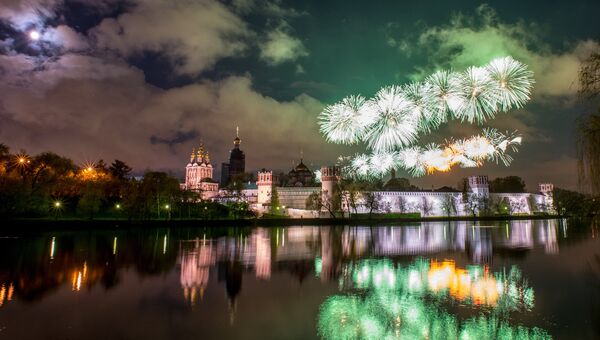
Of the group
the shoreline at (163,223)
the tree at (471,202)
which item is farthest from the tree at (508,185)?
the shoreline at (163,223)

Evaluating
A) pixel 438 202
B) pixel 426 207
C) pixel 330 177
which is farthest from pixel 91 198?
pixel 438 202

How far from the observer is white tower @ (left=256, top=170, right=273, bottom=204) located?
109312 mm

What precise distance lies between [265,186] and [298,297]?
330ft

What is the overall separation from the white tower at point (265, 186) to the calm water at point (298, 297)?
9066 centimetres

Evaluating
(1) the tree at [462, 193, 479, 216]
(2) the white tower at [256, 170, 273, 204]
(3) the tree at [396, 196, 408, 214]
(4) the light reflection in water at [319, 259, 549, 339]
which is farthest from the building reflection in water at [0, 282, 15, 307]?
(1) the tree at [462, 193, 479, 216]

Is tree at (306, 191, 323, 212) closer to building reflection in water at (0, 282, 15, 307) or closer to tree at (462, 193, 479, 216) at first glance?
tree at (462, 193, 479, 216)

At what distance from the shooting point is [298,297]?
10859 millimetres

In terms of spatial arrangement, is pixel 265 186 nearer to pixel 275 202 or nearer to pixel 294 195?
pixel 294 195

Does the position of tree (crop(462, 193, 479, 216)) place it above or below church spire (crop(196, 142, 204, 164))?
below

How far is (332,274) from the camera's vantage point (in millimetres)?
14328

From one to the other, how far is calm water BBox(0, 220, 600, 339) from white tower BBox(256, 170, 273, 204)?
90.7 meters

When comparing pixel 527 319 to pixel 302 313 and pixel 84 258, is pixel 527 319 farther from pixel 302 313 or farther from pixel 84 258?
pixel 84 258

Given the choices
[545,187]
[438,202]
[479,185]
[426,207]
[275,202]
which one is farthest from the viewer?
[545,187]

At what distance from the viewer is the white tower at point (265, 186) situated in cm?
10931
